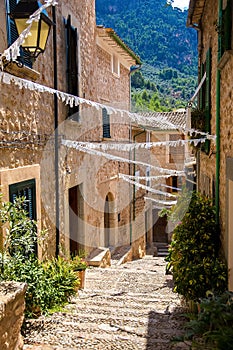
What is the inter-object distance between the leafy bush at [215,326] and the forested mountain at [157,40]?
173ft

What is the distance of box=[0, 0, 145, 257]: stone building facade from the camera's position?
591 cm

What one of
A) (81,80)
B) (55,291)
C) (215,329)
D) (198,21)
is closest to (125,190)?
(81,80)

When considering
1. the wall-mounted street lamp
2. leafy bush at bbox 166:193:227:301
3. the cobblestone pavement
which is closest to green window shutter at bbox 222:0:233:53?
the wall-mounted street lamp

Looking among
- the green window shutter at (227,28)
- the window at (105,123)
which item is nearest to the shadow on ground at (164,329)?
the green window shutter at (227,28)

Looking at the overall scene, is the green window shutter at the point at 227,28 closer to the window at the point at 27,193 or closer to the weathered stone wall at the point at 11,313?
the window at the point at 27,193

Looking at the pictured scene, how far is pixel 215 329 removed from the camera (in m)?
2.97

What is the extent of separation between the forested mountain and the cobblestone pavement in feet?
161

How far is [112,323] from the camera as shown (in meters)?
5.49

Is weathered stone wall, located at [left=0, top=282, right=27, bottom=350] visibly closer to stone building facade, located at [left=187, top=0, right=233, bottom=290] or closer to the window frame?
stone building facade, located at [left=187, top=0, right=233, bottom=290]

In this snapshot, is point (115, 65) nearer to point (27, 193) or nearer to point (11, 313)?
point (27, 193)

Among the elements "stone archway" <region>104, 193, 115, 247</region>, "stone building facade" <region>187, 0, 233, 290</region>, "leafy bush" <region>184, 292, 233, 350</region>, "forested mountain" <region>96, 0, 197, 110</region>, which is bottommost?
"stone archway" <region>104, 193, 115, 247</region>

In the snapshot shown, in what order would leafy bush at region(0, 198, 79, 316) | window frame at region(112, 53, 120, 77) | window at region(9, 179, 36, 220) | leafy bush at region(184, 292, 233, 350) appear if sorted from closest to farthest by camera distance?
leafy bush at region(184, 292, 233, 350), leafy bush at region(0, 198, 79, 316), window at region(9, 179, 36, 220), window frame at region(112, 53, 120, 77)

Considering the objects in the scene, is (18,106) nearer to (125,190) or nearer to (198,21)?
(198,21)

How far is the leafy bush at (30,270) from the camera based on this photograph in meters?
4.64
